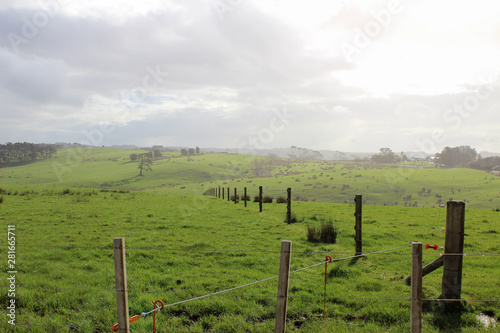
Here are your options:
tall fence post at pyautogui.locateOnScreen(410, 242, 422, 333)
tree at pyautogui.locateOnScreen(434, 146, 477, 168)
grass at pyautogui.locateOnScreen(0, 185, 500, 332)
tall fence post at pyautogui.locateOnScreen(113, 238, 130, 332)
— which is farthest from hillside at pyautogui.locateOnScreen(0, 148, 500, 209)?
tall fence post at pyautogui.locateOnScreen(113, 238, 130, 332)

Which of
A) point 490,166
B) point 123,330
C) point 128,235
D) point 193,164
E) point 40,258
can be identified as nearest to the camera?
point 123,330

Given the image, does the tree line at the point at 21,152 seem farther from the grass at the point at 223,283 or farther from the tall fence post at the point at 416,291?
the tall fence post at the point at 416,291

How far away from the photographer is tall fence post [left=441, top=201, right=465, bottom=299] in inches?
230

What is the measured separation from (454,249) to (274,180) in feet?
362

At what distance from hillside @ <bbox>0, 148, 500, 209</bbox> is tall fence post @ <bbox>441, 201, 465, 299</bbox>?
73.3 metres

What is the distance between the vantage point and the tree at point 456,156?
179 metres

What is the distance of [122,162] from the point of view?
167 meters

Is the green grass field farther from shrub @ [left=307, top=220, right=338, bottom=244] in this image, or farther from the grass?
shrub @ [left=307, top=220, right=338, bottom=244]

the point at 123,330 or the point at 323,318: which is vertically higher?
the point at 123,330

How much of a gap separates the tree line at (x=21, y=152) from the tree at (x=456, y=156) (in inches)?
9075

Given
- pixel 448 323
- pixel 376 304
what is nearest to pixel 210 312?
pixel 376 304

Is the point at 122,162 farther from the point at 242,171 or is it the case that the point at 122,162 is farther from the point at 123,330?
the point at 123,330

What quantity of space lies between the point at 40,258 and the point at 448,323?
36.5 ft

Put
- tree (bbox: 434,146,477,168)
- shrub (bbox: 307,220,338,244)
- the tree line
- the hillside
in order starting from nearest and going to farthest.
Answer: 1. shrub (bbox: 307,220,338,244)
2. the hillside
3. the tree line
4. tree (bbox: 434,146,477,168)
